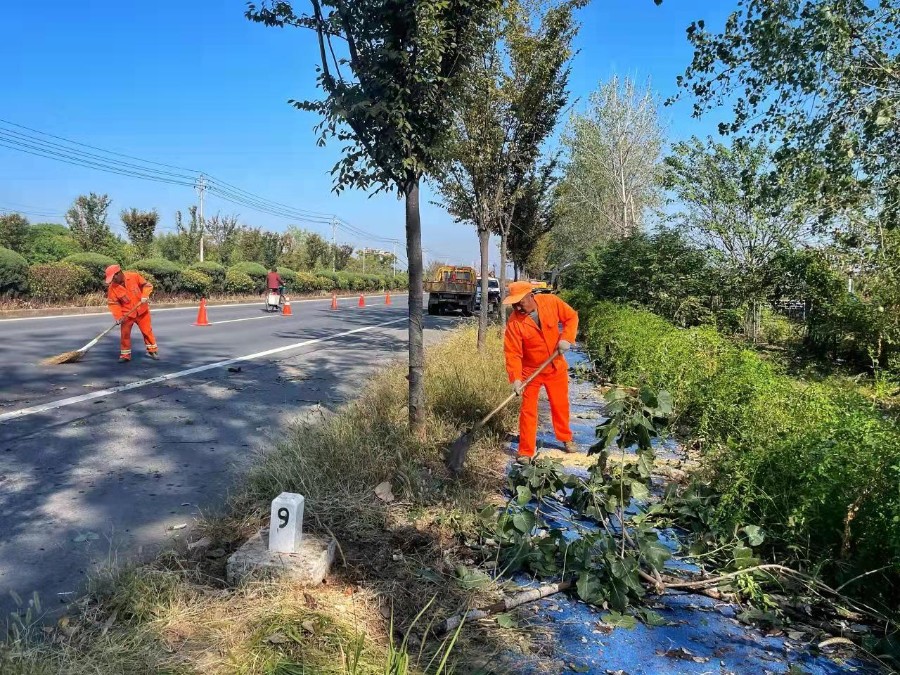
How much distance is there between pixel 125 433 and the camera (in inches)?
222

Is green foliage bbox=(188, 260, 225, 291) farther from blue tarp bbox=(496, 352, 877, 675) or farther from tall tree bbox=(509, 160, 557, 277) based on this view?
blue tarp bbox=(496, 352, 877, 675)

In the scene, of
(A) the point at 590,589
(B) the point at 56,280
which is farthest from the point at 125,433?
(B) the point at 56,280

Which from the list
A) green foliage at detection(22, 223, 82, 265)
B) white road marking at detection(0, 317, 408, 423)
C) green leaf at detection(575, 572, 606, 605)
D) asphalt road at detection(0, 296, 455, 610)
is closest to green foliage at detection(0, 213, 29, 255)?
green foliage at detection(22, 223, 82, 265)

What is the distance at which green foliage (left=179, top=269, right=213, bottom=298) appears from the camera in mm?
25828

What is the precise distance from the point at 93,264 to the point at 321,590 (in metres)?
21.3

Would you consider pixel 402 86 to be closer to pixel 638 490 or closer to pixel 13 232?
pixel 638 490

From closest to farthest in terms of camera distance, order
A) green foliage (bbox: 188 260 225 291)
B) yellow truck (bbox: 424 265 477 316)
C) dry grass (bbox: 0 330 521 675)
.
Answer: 1. dry grass (bbox: 0 330 521 675)
2. yellow truck (bbox: 424 265 477 316)
3. green foliage (bbox: 188 260 225 291)

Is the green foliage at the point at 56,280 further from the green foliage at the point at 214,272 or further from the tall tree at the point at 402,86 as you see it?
the tall tree at the point at 402,86

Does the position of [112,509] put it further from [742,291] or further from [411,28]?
[742,291]

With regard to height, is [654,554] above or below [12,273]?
below

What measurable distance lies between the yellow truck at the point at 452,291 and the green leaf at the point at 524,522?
22.7 m

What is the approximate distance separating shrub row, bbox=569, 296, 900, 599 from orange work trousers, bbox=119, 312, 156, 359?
811cm

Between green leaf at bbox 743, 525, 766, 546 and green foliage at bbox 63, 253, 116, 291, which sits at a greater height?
green foliage at bbox 63, 253, 116, 291

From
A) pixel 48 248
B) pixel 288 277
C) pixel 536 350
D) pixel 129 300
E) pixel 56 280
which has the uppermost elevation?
pixel 48 248
